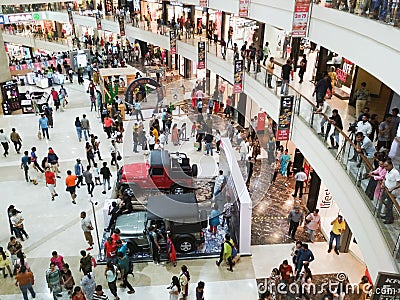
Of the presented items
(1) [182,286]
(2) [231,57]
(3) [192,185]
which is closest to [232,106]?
(2) [231,57]

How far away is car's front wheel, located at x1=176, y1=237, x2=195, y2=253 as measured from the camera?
38.1 feet

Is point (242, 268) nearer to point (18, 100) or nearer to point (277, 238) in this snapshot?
point (277, 238)

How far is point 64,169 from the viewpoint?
16.6m

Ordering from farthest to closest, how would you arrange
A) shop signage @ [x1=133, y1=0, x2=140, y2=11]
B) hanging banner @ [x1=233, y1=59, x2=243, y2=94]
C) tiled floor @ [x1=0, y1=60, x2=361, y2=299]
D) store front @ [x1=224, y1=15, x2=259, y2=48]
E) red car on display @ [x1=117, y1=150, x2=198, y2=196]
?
shop signage @ [x1=133, y1=0, x2=140, y2=11]
store front @ [x1=224, y1=15, x2=259, y2=48]
hanging banner @ [x1=233, y1=59, x2=243, y2=94]
red car on display @ [x1=117, y1=150, x2=198, y2=196]
tiled floor @ [x1=0, y1=60, x2=361, y2=299]

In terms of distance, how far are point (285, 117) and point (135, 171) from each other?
571cm

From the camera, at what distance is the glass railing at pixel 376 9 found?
7590 millimetres

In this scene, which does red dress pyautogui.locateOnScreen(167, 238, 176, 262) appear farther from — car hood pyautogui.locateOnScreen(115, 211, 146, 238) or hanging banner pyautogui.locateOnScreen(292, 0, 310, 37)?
hanging banner pyautogui.locateOnScreen(292, 0, 310, 37)

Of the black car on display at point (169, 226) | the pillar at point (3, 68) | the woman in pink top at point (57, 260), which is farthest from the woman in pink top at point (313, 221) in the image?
the pillar at point (3, 68)

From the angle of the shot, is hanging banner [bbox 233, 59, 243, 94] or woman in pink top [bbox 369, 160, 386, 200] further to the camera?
hanging banner [bbox 233, 59, 243, 94]

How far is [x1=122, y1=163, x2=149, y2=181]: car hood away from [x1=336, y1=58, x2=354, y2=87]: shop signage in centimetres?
828

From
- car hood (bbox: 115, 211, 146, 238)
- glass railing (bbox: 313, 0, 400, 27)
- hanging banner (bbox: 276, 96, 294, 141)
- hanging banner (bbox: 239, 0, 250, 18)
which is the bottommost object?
car hood (bbox: 115, 211, 146, 238)

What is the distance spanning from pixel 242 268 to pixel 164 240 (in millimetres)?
2363

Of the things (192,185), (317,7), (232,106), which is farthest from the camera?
(232,106)

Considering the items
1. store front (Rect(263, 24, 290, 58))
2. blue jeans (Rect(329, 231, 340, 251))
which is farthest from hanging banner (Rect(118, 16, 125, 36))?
blue jeans (Rect(329, 231, 340, 251))
